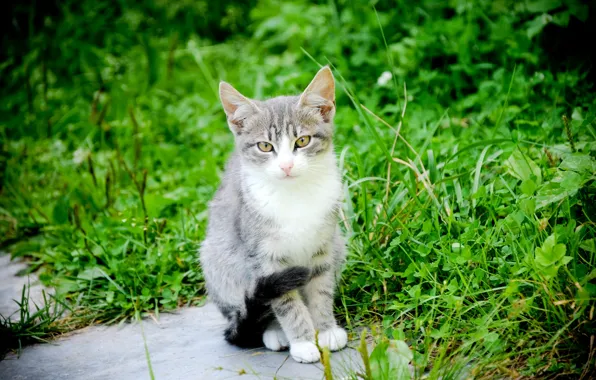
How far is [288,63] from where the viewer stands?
5383mm

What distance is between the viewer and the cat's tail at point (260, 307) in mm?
2412

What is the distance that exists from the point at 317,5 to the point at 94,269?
3.86 m

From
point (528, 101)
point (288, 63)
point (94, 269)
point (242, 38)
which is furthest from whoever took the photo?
point (242, 38)

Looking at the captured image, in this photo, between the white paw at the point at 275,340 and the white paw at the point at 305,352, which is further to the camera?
the white paw at the point at 275,340

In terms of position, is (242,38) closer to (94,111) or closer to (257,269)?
(94,111)

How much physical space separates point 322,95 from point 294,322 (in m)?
1.09

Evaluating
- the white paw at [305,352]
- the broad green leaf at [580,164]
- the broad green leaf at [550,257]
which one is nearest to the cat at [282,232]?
the white paw at [305,352]

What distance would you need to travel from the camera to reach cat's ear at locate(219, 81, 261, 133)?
2838 millimetres

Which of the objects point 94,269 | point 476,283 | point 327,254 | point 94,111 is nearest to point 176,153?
point 94,111

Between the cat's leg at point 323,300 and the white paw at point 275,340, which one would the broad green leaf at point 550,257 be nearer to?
the cat's leg at point 323,300

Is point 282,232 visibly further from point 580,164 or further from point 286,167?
point 580,164

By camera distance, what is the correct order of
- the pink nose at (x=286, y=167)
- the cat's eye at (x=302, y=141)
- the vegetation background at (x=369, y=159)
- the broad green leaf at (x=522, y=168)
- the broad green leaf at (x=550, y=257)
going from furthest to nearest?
the broad green leaf at (x=522, y=168) → the cat's eye at (x=302, y=141) → the pink nose at (x=286, y=167) → the vegetation background at (x=369, y=159) → the broad green leaf at (x=550, y=257)

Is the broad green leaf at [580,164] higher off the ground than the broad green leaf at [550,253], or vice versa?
the broad green leaf at [580,164]

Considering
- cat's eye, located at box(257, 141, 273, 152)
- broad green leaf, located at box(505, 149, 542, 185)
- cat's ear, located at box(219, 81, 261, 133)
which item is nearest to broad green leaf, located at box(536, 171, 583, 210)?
broad green leaf, located at box(505, 149, 542, 185)
